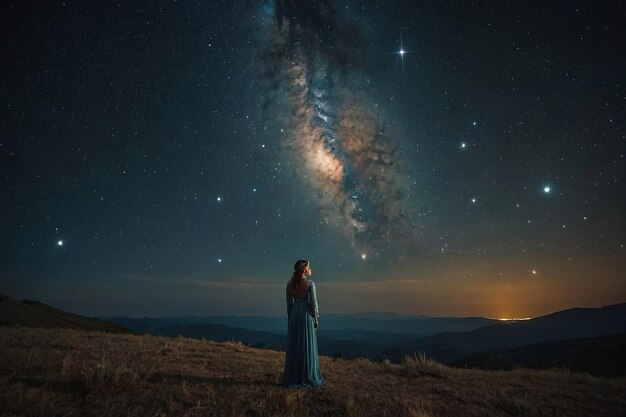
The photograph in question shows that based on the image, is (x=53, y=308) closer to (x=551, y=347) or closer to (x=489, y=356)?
(x=489, y=356)

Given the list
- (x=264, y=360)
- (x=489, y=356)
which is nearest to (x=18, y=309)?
(x=264, y=360)

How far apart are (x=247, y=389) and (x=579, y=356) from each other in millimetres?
47954

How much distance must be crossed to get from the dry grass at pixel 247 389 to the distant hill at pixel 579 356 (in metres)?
19.0

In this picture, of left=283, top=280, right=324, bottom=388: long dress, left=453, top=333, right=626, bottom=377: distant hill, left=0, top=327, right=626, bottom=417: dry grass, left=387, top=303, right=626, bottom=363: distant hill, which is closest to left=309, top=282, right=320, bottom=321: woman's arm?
left=283, top=280, right=324, bottom=388: long dress

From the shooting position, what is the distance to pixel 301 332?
800 centimetres

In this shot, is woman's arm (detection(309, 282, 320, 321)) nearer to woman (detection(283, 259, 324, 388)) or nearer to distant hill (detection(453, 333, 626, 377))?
woman (detection(283, 259, 324, 388))

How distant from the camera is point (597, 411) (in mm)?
7156

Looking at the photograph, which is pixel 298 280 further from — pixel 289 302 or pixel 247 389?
pixel 247 389

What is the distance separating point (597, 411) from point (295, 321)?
6.44 m

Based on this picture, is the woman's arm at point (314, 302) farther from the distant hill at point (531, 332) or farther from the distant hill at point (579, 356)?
the distant hill at point (531, 332)

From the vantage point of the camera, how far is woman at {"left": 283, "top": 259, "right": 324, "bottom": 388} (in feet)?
24.7

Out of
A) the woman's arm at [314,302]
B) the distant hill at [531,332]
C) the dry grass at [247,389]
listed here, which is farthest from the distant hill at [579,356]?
the distant hill at [531,332]

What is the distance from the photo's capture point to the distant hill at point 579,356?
108 ft

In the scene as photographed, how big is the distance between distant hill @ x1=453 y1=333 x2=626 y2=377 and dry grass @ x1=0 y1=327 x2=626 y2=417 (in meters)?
19.0
